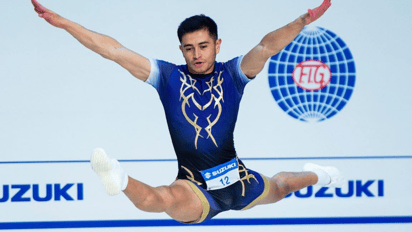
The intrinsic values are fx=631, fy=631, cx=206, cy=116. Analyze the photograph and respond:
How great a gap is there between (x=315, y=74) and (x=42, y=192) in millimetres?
2266

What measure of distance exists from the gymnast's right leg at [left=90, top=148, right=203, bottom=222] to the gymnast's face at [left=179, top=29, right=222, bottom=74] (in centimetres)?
65

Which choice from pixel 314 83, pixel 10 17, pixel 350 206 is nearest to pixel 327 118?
pixel 314 83

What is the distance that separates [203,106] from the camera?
348 centimetres

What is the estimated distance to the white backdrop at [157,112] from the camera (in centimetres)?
470

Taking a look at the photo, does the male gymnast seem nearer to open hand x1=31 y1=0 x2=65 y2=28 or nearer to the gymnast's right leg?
the gymnast's right leg

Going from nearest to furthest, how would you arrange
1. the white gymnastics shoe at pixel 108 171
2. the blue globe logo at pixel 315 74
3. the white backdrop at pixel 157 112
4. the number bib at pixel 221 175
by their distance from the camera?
the white gymnastics shoe at pixel 108 171 → the number bib at pixel 221 175 → the white backdrop at pixel 157 112 → the blue globe logo at pixel 315 74

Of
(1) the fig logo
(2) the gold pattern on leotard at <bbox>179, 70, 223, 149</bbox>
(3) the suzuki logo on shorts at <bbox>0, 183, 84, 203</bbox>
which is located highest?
(1) the fig logo

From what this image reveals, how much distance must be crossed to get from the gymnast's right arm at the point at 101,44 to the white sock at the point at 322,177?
1.36 metres

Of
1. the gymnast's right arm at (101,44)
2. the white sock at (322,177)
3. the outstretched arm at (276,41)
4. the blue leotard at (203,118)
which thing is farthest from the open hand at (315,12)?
the white sock at (322,177)

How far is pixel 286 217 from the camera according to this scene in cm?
487

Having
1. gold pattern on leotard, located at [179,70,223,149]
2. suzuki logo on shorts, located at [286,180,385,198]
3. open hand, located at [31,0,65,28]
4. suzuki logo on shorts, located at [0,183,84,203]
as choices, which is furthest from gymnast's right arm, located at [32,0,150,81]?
suzuki logo on shorts, located at [286,180,385,198]

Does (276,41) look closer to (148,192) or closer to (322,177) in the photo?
(148,192)

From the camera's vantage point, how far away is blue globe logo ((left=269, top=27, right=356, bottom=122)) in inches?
190

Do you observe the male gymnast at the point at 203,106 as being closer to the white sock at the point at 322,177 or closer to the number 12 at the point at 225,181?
the number 12 at the point at 225,181
